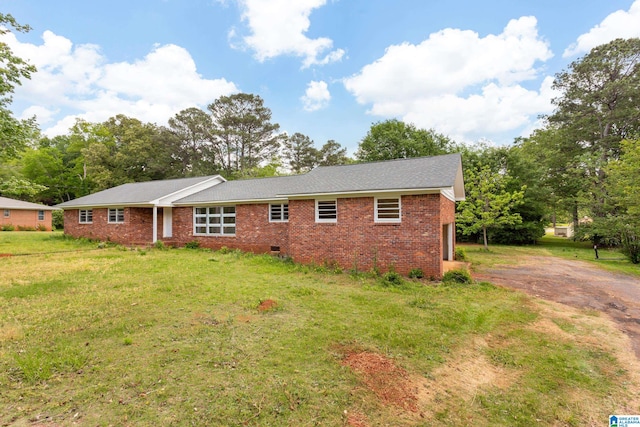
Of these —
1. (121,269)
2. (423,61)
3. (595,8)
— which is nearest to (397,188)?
(121,269)

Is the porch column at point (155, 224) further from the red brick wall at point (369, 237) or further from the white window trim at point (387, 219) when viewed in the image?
the white window trim at point (387, 219)

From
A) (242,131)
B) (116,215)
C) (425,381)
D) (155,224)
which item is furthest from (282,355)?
(242,131)

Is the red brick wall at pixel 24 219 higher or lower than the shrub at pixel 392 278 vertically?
higher

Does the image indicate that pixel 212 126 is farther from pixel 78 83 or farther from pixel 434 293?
pixel 434 293

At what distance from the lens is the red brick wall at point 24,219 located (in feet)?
88.9

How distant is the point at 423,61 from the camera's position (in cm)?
1595

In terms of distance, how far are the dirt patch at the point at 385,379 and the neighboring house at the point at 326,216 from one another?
5.58 meters

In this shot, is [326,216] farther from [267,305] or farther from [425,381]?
[425,381]

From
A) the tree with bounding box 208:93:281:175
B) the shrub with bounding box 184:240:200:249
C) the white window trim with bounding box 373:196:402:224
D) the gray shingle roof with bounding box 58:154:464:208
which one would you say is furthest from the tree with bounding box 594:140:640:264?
the tree with bounding box 208:93:281:175

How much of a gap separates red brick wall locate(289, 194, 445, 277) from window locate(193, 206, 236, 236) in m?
4.82

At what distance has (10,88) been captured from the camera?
1036 cm

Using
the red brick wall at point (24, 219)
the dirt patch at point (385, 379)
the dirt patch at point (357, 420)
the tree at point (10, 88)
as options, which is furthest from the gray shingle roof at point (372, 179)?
the red brick wall at point (24, 219)

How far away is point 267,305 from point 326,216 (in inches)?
200

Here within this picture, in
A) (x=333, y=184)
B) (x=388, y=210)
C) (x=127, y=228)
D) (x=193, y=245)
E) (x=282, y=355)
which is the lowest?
(x=282, y=355)
